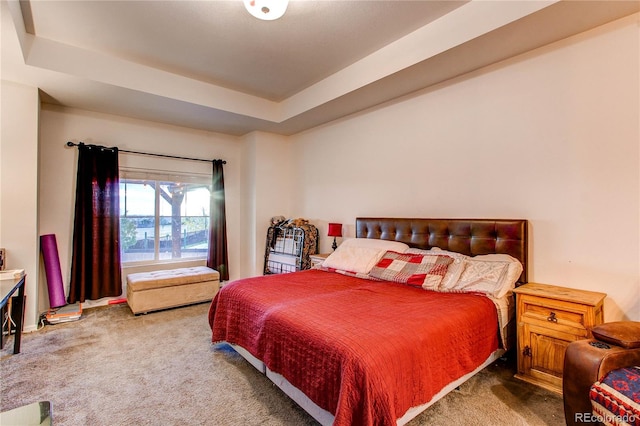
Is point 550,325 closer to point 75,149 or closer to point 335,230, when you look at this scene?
point 335,230

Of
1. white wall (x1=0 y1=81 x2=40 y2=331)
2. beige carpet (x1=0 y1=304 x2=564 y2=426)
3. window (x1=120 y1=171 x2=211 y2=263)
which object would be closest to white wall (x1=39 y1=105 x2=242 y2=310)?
window (x1=120 y1=171 x2=211 y2=263)

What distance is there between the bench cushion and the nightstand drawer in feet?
12.3

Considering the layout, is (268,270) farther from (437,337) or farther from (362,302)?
(437,337)

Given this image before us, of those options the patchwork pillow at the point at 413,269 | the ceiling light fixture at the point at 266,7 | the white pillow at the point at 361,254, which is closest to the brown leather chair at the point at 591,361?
the patchwork pillow at the point at 413,269

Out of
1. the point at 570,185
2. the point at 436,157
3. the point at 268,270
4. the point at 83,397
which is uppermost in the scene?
the point at 436,157

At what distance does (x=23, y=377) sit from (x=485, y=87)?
466 centimetres

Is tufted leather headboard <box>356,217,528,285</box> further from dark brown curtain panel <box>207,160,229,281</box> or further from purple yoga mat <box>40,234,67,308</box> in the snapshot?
purple yoga mat <box>40,234,67,308</box>

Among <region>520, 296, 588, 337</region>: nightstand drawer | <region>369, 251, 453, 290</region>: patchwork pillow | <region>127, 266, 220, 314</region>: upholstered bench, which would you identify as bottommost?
<region>127, 266, 220, 314</region>: upholstered bench

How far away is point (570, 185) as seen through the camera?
7.86 feet

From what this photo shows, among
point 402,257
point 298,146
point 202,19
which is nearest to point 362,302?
point 402,257

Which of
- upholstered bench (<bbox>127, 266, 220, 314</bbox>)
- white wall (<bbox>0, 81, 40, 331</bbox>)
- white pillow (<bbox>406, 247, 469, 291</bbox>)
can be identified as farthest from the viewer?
upholstered bench (<bbox>127, 266, 220, 314</bbox>)

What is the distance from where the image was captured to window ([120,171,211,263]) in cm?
443

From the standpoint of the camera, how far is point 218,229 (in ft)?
16.5

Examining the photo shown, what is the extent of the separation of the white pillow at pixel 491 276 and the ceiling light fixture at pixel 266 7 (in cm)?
256
